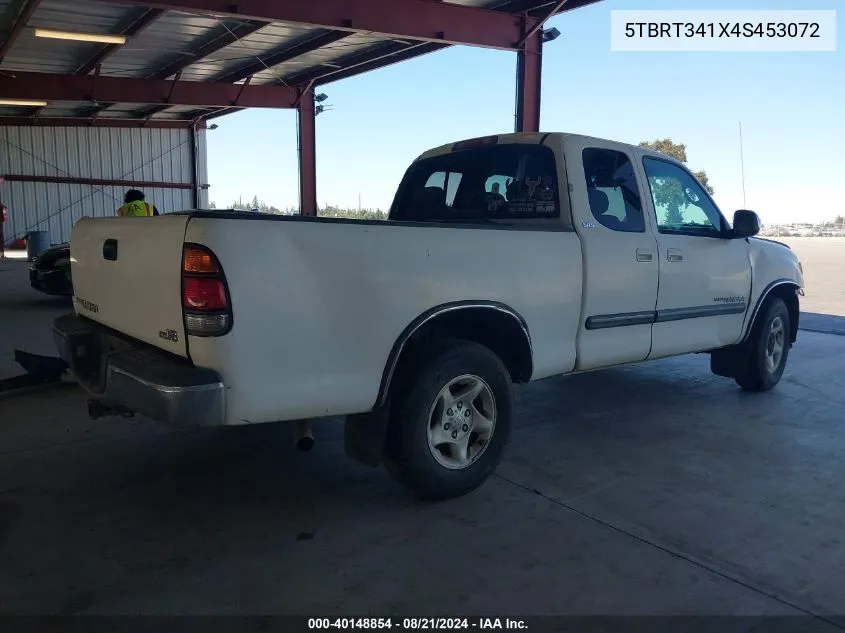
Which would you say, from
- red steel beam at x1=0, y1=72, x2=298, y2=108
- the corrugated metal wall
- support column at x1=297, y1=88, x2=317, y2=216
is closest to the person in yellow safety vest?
support column at x1=297, y1=88, x2=317, y2=216

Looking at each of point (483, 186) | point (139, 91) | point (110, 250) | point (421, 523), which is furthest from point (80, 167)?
point (421, 523)

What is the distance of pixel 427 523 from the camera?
3.26 meters

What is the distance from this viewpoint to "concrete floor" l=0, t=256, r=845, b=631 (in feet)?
8.61

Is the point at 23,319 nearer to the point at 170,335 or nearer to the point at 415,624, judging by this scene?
the point at 170,335

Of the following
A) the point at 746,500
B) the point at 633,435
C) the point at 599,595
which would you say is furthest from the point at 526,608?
the point at 633,435

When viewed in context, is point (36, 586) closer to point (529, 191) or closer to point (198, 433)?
point (198, 433)

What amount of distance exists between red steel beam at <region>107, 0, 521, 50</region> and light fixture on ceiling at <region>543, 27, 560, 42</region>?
58 cm

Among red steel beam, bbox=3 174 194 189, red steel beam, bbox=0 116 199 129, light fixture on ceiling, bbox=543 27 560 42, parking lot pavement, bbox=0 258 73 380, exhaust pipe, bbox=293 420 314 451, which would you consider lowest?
parking lot pavement, bbox=0 258 73 380

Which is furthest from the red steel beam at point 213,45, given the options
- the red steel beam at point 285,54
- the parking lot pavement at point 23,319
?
the parking lot pavement at point 23,319

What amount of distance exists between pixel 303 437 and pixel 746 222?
145 inches

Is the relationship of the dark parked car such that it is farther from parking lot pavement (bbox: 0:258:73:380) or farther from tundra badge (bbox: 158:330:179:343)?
tundra badge (bbox: 158:330:179:343)

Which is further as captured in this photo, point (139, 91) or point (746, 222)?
point (139, 91)

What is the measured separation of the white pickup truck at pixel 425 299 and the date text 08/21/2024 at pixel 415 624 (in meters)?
0.84

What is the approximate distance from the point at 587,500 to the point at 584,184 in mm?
1876
